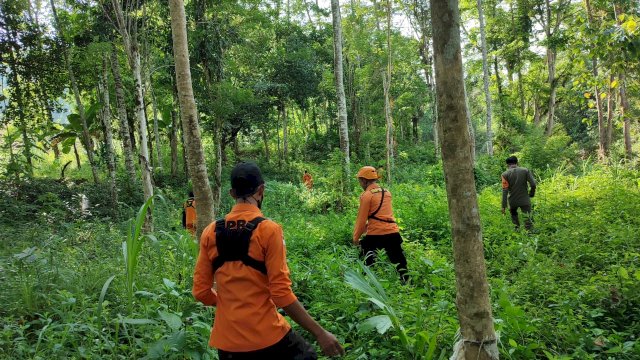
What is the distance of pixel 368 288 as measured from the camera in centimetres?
337

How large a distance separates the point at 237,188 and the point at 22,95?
67.2 ft

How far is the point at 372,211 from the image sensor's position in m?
5.52

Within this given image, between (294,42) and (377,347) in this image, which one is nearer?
(377,347)

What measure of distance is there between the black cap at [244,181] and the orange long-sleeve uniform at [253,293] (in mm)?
95

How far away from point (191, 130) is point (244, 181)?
2464mm

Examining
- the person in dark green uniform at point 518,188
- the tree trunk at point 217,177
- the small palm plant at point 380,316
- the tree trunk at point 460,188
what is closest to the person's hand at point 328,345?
the small palm plant at point 380,316

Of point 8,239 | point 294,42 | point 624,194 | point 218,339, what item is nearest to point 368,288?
point 218,339

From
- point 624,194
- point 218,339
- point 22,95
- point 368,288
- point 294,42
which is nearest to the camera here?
point 218,339

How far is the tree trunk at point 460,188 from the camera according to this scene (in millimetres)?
2340

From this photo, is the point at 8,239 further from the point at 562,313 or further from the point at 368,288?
the point at 562,313

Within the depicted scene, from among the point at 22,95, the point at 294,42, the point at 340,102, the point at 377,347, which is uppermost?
the point at 294,42

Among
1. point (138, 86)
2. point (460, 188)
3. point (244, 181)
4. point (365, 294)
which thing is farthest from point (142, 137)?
point (460, 188)

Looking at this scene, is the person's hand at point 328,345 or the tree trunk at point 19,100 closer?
the person's hand at point 328,345

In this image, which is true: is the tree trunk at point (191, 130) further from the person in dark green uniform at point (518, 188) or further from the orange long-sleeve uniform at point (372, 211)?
the person in dark green uniform at point (518, 188)
